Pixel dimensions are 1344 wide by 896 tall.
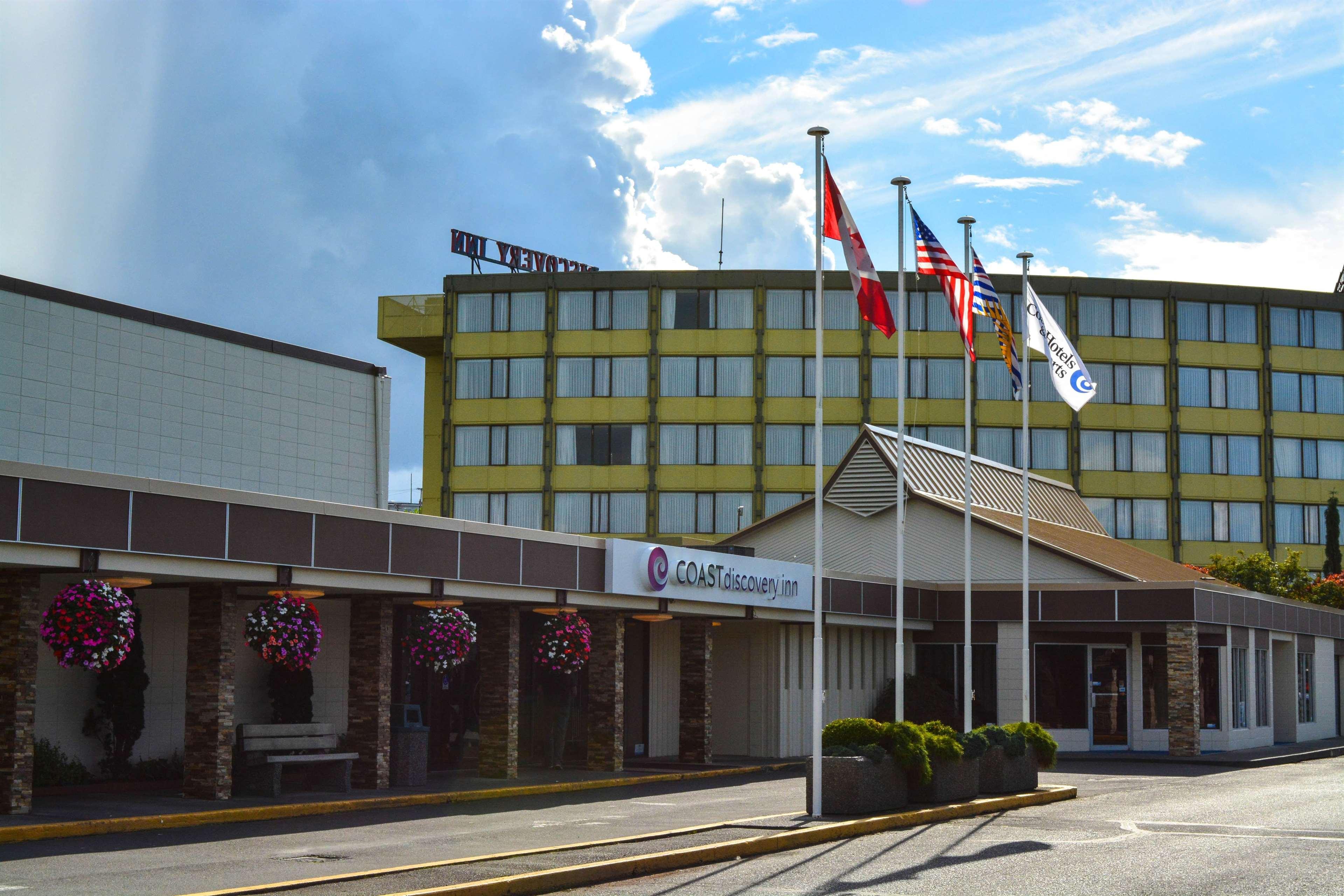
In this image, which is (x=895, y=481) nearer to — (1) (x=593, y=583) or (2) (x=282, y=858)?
(1) (x=593, y=583)

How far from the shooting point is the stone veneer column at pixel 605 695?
93.1 ft

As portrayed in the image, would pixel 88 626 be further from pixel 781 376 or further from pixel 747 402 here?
pixel 781 376

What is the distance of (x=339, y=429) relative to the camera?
108ft

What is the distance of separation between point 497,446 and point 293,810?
44.6 m

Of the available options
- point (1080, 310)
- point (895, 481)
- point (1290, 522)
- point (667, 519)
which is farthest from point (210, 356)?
point (1290, 522)

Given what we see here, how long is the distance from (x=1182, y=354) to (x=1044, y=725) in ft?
107

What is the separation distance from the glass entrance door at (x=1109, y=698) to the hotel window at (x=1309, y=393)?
33.3 m

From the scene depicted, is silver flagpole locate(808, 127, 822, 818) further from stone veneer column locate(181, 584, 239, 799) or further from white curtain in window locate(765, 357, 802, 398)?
white curtain in window locate(765, 357, 802, 398)

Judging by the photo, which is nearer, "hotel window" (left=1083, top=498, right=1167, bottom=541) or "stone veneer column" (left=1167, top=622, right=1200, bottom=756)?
"stone veneer column" (left=1167, top=622, right=1200, bottom=756)

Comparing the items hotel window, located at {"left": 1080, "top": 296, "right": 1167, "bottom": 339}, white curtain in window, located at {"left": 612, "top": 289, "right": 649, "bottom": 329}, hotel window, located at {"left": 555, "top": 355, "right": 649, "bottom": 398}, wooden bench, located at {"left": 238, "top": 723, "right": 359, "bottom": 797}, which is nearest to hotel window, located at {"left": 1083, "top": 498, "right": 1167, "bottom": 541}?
hotel window, located at {"left": 1080, "top": 296, "right": 1167, "bottom": 339}

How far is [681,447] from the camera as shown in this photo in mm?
63656

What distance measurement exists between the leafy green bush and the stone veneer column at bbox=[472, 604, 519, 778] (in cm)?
719

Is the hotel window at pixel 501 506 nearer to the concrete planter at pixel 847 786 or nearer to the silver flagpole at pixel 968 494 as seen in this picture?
the silver flagpole at pixel 968 494

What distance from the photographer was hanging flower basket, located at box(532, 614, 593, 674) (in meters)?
27.4
